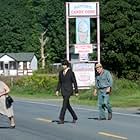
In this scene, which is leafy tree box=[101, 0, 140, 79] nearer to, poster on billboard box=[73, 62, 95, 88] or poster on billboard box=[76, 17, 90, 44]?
poster on billboard box=[76, 17, 90, 44]

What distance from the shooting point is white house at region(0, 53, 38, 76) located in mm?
112562

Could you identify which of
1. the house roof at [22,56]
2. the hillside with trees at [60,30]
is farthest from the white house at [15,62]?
the hillside with trees at [60,30]

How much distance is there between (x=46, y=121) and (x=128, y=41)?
39316mm

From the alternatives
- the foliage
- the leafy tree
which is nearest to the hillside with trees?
the leafy tree

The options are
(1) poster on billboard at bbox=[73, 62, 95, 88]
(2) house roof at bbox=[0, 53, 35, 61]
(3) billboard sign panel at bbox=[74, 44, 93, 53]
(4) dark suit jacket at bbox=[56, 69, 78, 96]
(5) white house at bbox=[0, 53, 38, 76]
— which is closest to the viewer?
(4) dark suit jacket at bbox=[56, 69, 78, 96]

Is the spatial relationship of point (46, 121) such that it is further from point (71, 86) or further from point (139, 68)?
point (139, 68)

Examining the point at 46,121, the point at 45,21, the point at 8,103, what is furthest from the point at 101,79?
the point at 45,21

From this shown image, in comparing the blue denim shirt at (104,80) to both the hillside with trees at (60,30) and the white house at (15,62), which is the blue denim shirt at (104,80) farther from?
the white house at (15,62)

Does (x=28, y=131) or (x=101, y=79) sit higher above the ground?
(x=101, y=79)

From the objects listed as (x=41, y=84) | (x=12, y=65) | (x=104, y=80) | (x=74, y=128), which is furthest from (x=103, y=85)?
(x=12, y=65)

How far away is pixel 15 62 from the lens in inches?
4569

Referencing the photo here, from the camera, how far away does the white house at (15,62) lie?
112562 millimetres

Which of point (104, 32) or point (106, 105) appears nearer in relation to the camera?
point (106, 105)

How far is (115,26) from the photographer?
2394 inches
